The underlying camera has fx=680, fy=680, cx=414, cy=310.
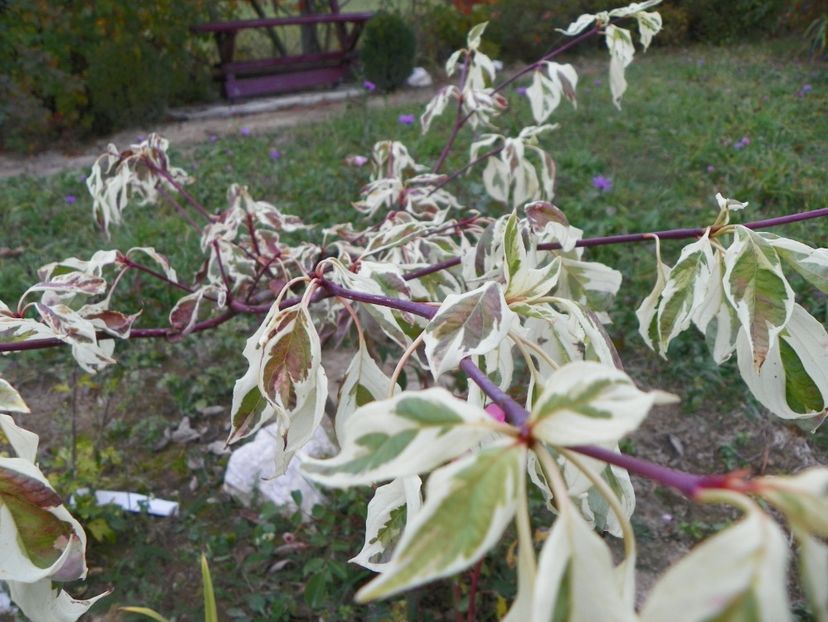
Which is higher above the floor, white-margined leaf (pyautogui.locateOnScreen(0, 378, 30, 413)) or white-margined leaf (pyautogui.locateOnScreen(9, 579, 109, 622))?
white-margined leaf (pyautogui.locateOnScreen(0, 378, 30, 413))

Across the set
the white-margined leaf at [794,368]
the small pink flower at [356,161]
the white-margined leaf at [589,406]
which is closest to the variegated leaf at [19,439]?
the white-margined leaf at [589,406]

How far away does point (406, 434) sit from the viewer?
362 millimetres

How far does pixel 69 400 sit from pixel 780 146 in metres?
3.64

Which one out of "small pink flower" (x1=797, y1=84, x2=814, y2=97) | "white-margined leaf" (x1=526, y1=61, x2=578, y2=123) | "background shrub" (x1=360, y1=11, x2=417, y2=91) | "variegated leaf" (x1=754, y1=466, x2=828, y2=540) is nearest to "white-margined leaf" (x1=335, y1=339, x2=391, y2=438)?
"variegated leaf" (x1=754, y1=466, x2=828, y2=540)

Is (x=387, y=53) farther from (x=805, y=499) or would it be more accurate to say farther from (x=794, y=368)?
→ (x=805, y=499)

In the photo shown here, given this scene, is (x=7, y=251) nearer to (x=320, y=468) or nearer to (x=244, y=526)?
(x=244, y=526)

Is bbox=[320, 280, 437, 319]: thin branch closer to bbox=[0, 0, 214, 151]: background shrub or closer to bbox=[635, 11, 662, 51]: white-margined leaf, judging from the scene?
bbox=[635, 11, 662, 51]: white-margined leaf

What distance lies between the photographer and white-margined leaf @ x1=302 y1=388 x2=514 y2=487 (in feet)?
1.15

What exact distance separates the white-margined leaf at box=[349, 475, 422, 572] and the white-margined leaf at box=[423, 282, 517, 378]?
15cm

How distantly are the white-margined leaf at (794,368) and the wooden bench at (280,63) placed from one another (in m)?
6.27

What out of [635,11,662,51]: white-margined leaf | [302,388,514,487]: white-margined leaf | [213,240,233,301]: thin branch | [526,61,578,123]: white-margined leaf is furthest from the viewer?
[526,61,578,123]: white-margined leaf

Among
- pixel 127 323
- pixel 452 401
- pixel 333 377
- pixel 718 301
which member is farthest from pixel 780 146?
pixel 452 401

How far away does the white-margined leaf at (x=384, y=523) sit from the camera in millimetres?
633

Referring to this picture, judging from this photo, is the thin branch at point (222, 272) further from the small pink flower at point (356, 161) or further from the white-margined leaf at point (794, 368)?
the small pink flower at point (356, 161)
